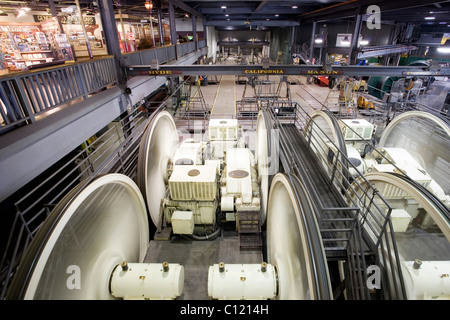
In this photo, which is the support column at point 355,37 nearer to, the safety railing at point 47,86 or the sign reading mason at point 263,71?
the sign reading mason at point 263,71

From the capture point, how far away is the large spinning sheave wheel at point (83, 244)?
2.32 m

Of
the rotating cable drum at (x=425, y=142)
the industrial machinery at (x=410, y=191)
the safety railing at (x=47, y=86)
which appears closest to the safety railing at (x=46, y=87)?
the safety railing at (x=47, y=86)

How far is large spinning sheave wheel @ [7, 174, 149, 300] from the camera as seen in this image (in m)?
2.32

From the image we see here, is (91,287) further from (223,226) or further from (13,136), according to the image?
(223,226)

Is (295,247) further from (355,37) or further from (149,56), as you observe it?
(355,37)

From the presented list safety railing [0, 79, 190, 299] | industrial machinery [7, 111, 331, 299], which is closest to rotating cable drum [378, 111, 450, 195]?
industrial machinery [7, 111, 331, 299]

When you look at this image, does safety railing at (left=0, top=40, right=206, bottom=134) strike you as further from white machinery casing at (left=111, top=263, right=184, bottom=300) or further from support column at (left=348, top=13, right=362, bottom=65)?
support column at (left=348, top=13, right=362, bottom=65)

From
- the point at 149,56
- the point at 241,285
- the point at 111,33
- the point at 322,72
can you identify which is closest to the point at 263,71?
the point at 322,72

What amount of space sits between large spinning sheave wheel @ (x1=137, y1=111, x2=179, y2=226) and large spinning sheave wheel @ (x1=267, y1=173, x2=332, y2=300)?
2801 millimetres

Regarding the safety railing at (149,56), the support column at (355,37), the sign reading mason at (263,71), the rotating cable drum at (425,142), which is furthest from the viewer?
the support column at (355,37)

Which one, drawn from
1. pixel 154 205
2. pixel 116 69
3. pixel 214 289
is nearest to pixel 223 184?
pixel 154 205

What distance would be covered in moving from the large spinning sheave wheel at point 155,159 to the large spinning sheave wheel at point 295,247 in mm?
2801

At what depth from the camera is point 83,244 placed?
3.13 m

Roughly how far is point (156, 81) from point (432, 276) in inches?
455
